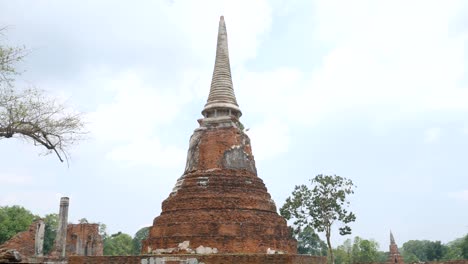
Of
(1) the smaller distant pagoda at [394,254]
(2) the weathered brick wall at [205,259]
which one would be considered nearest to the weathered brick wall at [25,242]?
(2) the weathered brick wall at [205,259]

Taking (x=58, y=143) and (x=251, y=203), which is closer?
(x=58, y=143)

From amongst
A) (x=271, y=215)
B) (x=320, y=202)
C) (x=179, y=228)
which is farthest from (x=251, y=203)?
(x=320, y=202)

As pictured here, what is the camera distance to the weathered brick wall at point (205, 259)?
11375mm

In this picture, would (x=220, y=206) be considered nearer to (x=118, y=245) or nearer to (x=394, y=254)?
(x=394, y=254)

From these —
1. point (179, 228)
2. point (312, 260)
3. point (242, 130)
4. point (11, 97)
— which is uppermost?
point (242, 130)

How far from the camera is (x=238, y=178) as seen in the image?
15.5 m

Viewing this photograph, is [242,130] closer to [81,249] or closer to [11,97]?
[11,97]

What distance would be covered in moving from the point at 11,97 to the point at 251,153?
33.1 ft

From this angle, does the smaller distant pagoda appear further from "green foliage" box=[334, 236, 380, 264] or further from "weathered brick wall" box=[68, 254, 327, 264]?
"weathered brick wall" box=[68, 254, 327, 264]

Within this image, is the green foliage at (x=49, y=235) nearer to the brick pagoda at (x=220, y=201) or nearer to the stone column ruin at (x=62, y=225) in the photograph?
the stone column ruin at (x=62, y=225)

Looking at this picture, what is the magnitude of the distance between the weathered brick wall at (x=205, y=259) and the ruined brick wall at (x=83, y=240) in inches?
637

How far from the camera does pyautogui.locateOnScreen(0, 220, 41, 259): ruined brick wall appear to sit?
22.6m

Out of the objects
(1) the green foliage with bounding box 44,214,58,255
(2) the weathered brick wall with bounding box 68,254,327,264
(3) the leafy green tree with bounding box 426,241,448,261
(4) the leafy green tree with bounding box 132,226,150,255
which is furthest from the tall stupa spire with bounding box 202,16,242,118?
(4) the leafy green tree with bounding box 132,226,150,255

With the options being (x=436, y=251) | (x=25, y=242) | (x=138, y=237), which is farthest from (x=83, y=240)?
(x=436, y=251)
